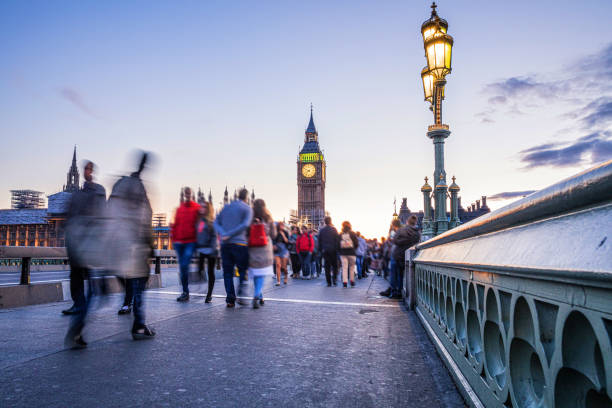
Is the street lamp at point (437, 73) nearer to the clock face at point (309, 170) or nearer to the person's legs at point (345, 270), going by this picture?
the person's legs at point (345, 270)

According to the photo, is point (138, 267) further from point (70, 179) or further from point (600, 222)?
point (70, 179)

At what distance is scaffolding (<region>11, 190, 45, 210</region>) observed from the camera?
17112 cm

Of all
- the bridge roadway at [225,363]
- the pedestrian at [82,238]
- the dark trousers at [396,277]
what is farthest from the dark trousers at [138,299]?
the dark trousers at [396,277]

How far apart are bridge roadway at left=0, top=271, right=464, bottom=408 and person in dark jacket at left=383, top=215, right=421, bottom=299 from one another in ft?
8.99

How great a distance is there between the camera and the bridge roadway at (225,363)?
277 cm

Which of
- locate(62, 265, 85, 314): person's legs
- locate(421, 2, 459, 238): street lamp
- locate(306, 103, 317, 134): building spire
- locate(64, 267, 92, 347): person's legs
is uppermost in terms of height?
locate(306, 103, 317, 134): building spire

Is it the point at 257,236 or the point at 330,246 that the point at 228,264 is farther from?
the point at 330,246

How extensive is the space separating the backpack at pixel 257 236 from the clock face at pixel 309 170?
163m

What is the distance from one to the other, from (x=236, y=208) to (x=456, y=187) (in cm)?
1942

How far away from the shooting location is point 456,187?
2422cm

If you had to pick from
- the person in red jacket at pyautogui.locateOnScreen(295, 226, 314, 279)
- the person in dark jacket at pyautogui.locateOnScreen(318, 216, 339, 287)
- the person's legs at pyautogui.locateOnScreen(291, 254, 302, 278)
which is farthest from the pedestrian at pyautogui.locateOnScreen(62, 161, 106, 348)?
the person's legs at pyautogui.locateOnScreen(291, 254, 302, 278)

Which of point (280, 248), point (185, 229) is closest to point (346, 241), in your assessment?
point (280, 248)

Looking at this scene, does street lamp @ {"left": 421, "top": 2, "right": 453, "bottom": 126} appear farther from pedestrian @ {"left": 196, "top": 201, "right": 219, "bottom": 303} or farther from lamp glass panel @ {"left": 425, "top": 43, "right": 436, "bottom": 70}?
pedestrian @ {"left": 196, "top": 201, "right": 219, "bottom": 303}

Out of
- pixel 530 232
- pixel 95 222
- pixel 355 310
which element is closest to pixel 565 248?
pixel 530 232
